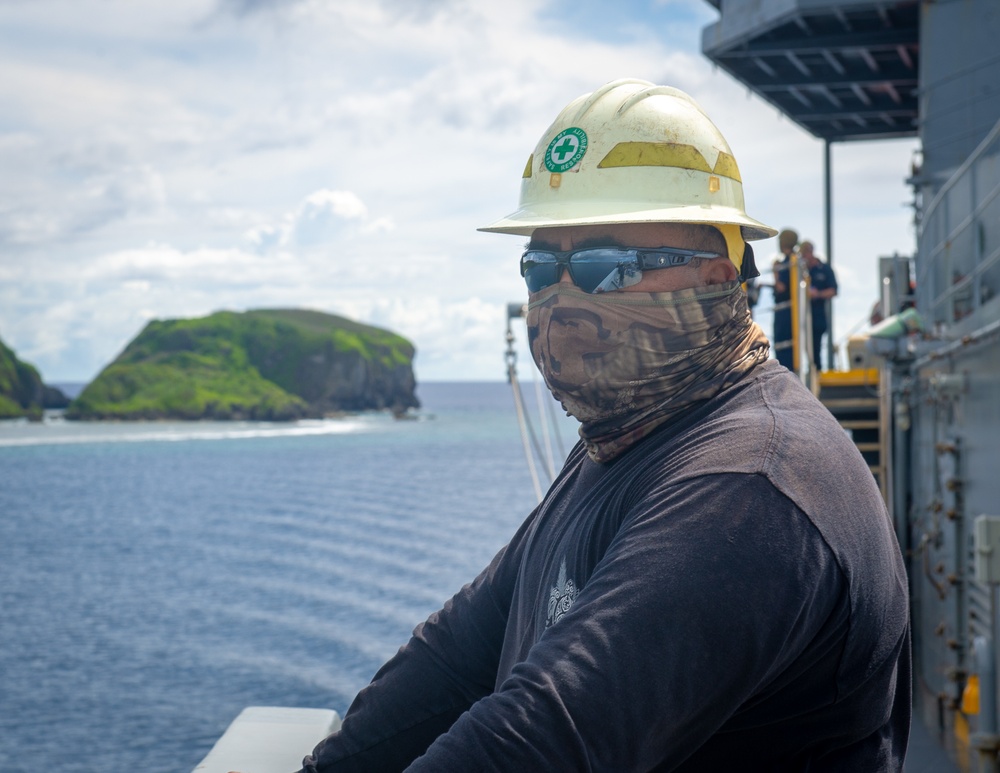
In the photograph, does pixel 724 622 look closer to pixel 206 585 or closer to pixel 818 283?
pixel 818 283

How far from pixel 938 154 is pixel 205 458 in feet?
344

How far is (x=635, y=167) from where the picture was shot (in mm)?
1844

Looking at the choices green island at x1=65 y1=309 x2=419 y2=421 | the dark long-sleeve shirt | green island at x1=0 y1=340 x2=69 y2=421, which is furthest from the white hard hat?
green island at x1=0 y1=340 x2=69 y2=421

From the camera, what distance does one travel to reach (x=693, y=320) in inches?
70.8

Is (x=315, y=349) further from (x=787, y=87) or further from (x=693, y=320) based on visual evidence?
(x=693, y=320)

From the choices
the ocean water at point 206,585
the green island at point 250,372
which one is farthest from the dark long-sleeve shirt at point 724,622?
the green island at point 250,372

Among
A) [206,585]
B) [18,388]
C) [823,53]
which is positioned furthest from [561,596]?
[18,388]

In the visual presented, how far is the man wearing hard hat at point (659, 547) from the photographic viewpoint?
138cm

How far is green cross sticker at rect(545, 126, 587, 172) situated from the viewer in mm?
1907

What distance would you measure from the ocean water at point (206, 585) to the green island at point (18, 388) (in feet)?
229

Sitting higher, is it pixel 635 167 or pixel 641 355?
pixel 635 167

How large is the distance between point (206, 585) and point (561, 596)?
148 feet

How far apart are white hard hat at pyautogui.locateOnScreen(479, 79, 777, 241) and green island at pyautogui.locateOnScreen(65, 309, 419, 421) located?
163 metres

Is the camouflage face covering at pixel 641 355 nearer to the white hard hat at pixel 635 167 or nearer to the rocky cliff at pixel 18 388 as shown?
the white hard hat at pixel 635 167
